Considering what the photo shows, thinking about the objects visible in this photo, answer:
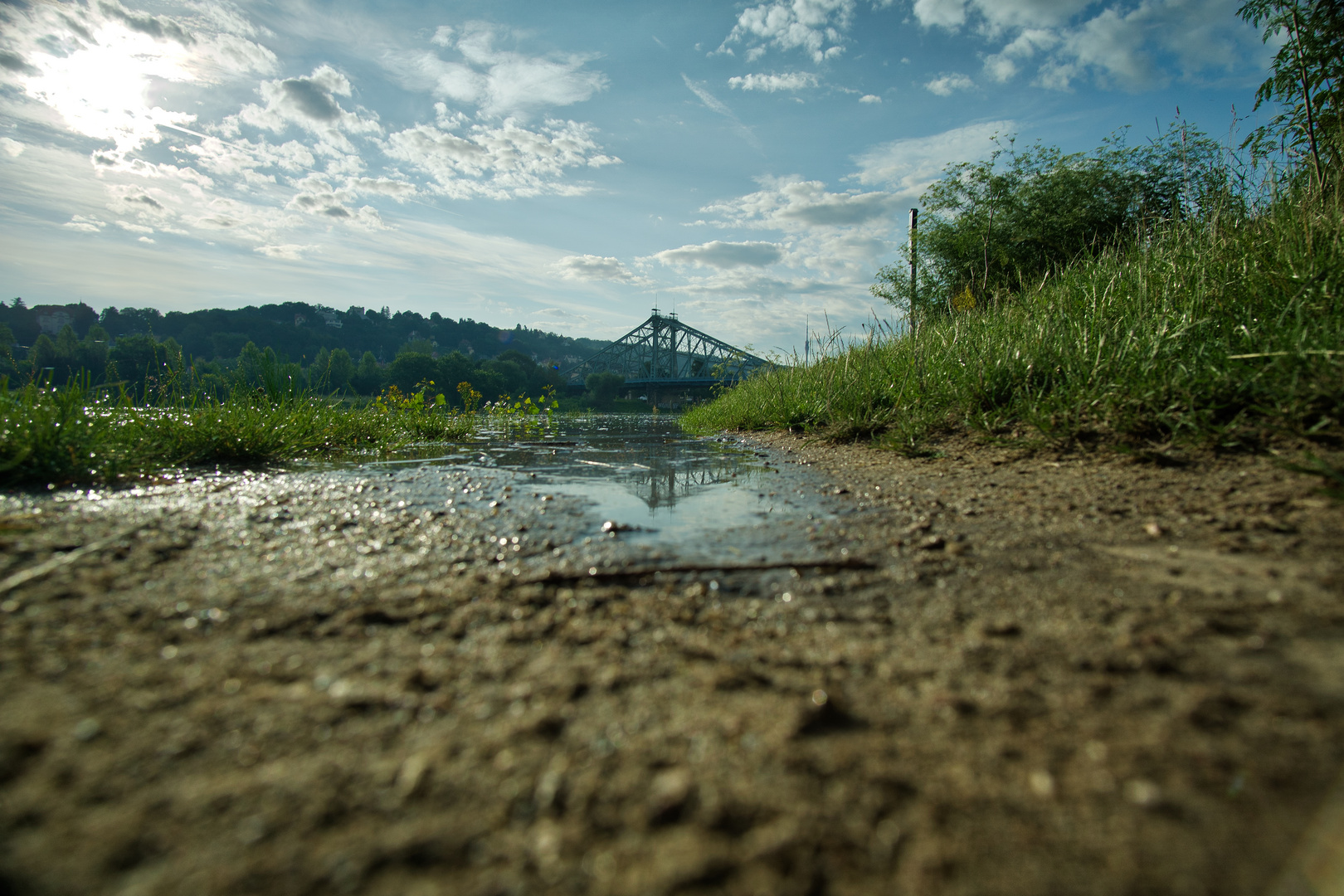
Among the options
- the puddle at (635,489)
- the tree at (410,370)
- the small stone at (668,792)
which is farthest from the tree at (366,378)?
the small stone at (668,792)

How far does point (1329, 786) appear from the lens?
2.04 feet

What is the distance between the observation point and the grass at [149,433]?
96.7 inches

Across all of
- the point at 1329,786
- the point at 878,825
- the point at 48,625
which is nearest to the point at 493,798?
the point at 878,825

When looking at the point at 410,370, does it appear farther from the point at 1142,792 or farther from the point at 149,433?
the point at 1142,792

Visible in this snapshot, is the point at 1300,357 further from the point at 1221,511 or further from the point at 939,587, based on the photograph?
the point at 939,587

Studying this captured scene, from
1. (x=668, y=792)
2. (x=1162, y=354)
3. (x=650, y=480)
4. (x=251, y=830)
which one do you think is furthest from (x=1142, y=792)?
(x=1162, y=354)

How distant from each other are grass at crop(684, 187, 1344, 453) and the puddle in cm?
116

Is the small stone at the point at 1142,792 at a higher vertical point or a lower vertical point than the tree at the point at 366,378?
lower

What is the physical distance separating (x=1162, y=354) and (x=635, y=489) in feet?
9.03

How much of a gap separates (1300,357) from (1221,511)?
1052 millimetres

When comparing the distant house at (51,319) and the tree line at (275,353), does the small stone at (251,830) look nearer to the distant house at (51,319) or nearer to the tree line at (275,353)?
the tree line at (275,353)

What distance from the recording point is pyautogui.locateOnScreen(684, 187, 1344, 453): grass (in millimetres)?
2195

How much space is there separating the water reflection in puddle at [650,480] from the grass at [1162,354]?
112cm

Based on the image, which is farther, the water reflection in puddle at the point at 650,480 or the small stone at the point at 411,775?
the water reflection in puddle at the point at 650,480
